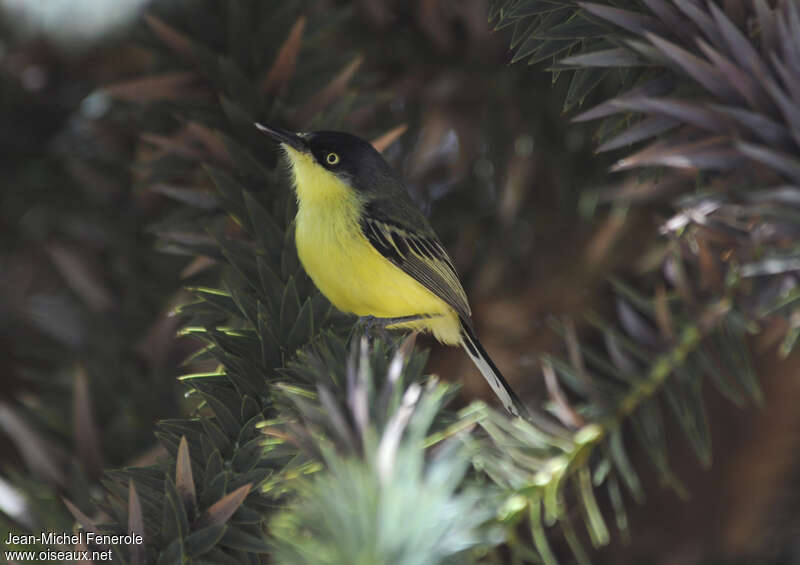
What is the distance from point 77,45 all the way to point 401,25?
2.48 ft

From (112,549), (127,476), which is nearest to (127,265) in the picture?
(127,476)

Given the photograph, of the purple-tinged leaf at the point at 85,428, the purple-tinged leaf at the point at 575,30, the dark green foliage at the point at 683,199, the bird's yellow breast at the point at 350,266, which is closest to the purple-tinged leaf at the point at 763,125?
the dark green foliage at the point at 683,199

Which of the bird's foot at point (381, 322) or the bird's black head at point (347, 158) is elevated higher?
the bird's black head at point (347, 158)

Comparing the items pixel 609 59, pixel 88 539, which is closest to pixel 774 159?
pixel 609 59

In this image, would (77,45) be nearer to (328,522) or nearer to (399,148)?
(399,148)

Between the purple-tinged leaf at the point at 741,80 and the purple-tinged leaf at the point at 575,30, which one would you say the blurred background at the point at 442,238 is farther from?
the purple-tinged leaf at the point at 741,80

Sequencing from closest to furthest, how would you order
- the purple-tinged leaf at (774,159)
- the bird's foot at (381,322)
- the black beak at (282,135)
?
the purple-tinged leaf at (774,159)
the black beak at (282,135)
the bird's foot at (381,322)

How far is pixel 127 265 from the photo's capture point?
1.97 m

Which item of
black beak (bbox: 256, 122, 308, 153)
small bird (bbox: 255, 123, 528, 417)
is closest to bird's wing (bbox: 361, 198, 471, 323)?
small bird (bbox: 255, 123, 528, 417)

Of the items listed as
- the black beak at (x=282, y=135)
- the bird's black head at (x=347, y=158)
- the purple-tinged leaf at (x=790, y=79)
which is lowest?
the bird's black head at (x=347, y=158)

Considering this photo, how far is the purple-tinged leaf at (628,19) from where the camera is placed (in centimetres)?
102

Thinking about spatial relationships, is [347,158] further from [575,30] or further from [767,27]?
[767,27]

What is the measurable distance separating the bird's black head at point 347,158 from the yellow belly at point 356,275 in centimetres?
10

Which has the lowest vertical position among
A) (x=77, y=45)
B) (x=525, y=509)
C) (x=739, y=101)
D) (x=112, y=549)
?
(x=525, y=509)
